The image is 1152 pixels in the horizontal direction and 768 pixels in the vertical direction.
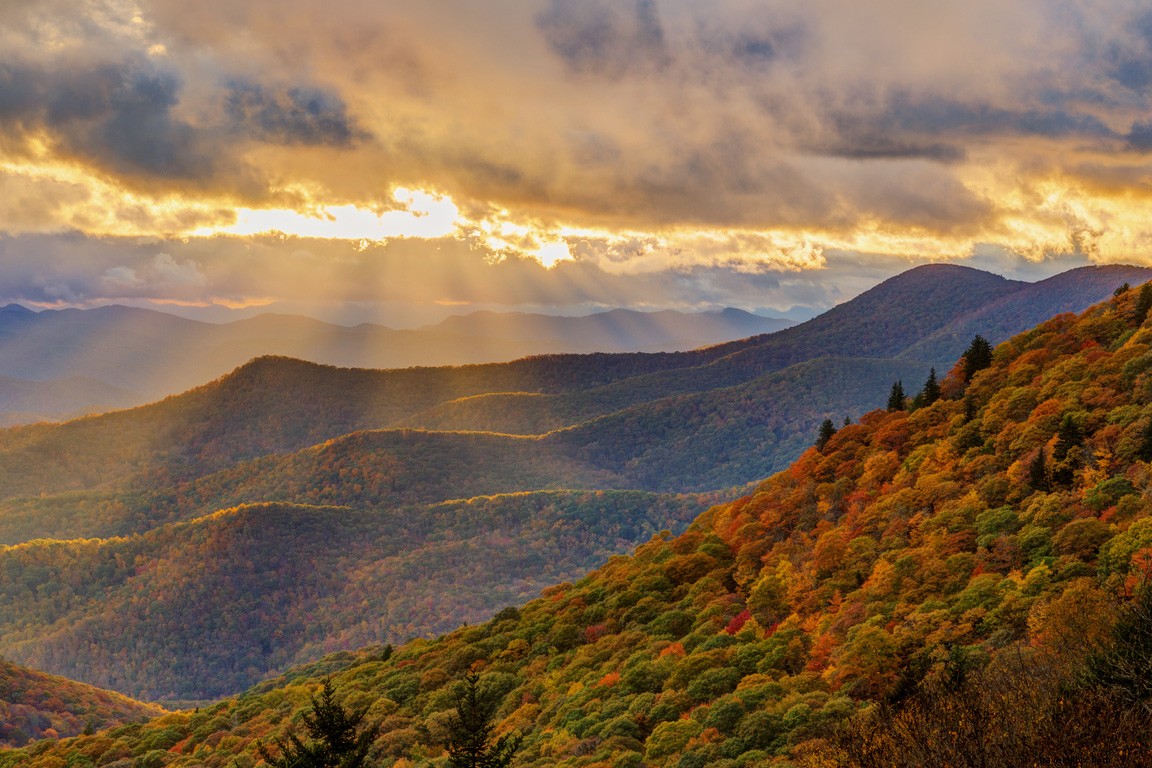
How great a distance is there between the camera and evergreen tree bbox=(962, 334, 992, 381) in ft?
337

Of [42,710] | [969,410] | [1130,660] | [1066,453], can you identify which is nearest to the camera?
[1130,660]

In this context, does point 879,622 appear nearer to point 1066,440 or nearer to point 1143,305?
point 1066,440

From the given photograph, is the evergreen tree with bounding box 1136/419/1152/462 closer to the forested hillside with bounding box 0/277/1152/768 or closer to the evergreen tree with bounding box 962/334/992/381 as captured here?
the forested hillside with bounding box 0/277/1152/768

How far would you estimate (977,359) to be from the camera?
10331 cm

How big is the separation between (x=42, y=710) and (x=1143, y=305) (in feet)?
601

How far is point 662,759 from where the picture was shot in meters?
59.9

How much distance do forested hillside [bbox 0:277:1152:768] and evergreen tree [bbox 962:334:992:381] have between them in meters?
1.46

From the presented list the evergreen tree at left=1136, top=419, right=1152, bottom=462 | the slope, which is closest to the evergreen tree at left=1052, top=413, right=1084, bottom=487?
the evergreen tree at left=1136, top=419, right=1152, bottom=462

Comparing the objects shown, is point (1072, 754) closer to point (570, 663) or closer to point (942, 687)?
point (942, 687)

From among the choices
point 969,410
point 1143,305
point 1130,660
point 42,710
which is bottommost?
point 42,710

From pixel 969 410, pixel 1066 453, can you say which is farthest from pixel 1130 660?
pixel 969 410

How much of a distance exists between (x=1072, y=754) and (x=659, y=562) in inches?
2969

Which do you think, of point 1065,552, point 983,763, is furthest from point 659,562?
point 983,763

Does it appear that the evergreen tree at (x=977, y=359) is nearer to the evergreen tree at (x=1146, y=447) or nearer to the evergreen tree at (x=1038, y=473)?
the evergreen tree at (x=1038, y=473)
